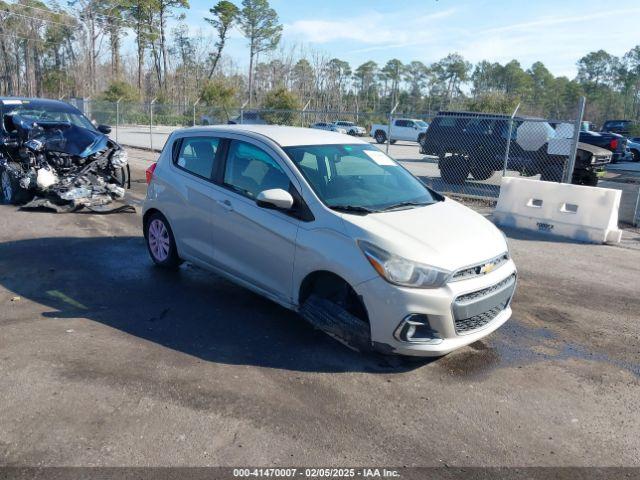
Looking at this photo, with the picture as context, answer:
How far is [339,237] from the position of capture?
158 inches

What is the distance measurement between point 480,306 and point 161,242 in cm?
382

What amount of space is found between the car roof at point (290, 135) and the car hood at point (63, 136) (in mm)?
5034

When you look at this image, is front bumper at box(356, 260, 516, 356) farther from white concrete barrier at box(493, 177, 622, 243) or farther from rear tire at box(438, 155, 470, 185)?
rear tire at box(438, 155, 470, 185)

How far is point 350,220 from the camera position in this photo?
4059mm

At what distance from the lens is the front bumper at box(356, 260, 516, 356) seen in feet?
12.1

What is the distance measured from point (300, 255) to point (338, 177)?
90 cm

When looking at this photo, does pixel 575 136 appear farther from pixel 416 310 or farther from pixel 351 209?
pixel 416 310

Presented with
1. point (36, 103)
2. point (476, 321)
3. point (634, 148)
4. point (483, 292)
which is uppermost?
point (36, 103)

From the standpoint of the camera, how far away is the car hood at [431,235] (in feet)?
12.4

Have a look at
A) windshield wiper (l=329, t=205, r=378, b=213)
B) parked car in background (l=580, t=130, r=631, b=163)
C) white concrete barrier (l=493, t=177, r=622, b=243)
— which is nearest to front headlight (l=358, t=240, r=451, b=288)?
windshield wiper (l=329, t=205, r=378, b=213)

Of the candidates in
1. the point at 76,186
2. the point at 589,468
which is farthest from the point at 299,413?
the point at 76,186

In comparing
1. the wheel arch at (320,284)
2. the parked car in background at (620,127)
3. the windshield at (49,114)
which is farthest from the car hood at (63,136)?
the parked car in background at (620,127)

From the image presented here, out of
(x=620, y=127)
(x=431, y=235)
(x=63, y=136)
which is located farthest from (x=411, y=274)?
(x=620, y=127)

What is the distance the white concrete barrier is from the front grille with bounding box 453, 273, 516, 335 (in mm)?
5127
